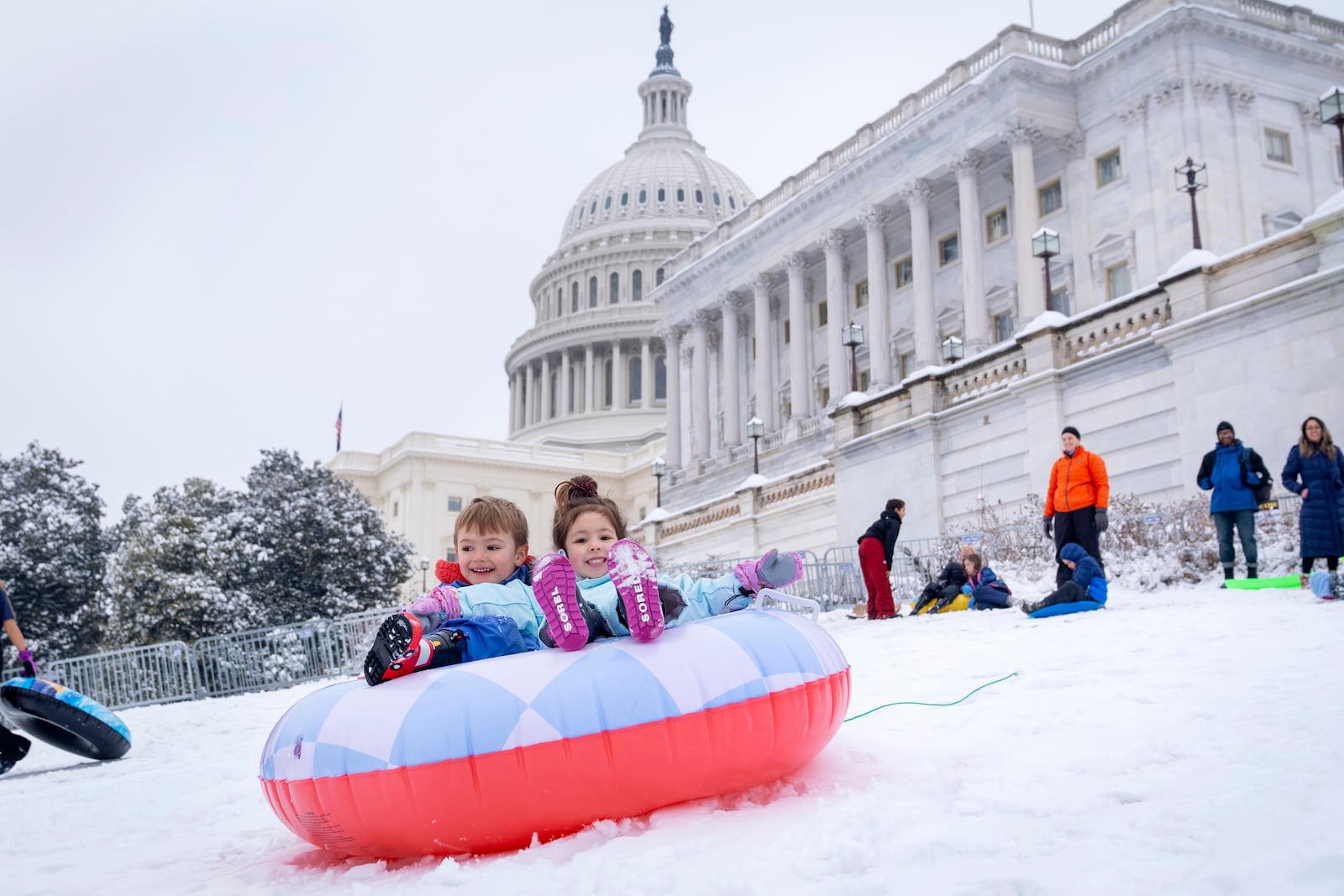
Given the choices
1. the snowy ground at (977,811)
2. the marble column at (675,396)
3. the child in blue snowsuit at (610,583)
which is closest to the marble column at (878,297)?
the marble column at (675,396)

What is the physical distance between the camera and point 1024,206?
39.1m

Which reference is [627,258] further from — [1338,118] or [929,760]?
[929,760]

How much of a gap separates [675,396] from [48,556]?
3165cm

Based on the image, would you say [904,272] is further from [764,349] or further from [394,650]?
[394,650]

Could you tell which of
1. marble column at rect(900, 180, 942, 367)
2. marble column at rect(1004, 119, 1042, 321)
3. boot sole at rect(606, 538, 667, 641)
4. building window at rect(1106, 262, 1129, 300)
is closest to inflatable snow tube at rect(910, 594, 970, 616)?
boot sole at rect(606, 538, 667, 641)

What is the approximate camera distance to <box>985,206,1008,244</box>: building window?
141 ft

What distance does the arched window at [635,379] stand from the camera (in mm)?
99688

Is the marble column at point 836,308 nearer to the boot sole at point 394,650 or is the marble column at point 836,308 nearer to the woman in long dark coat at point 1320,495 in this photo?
the woman in long dark coat at point 1320,495

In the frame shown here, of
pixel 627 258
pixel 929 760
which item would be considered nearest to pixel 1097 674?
pixel 929 760

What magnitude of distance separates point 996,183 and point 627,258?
6058cm

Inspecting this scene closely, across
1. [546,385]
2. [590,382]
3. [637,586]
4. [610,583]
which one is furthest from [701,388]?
[637,586]

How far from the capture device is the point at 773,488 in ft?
104

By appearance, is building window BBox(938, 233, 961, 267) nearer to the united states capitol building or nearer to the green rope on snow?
the united states capitol building

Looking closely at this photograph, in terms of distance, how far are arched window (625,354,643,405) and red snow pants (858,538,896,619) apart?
84.7 m
